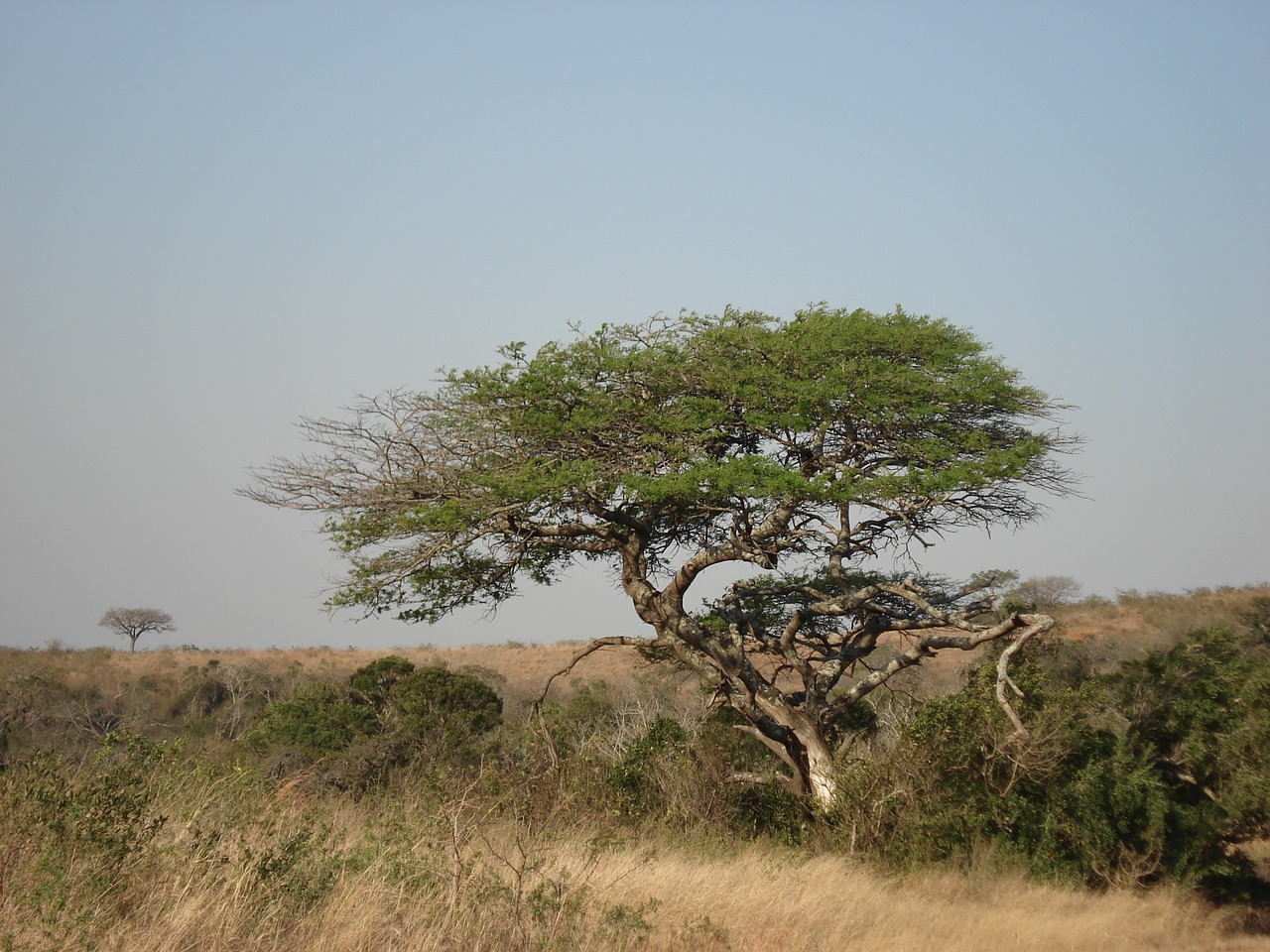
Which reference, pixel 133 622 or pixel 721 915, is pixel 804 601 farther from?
pixel 133 622

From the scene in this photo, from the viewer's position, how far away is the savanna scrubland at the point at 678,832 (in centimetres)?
668

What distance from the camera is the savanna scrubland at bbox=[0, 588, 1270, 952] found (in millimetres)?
6676

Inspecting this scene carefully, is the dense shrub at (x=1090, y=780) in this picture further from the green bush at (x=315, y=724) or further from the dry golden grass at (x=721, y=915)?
the green bush at (x=315, y=724)

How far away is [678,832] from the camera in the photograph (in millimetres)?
12602

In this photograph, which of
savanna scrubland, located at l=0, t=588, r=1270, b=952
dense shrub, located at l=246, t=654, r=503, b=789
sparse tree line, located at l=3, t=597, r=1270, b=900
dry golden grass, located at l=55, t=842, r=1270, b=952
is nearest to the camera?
dry golden grass, located at l=55, t=842, r=1270, b=952

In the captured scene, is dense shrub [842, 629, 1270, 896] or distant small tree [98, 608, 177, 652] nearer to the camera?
dense shrub [842, 629, 1270, 896]

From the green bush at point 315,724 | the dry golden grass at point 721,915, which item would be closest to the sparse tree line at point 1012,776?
the dry golden grass at point 721,915

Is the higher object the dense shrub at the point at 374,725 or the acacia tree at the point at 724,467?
the acacia tree at the point at 724,467

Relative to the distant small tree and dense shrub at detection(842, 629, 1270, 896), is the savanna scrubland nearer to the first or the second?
dense shrub at detection(842, 629, 1270, 896)

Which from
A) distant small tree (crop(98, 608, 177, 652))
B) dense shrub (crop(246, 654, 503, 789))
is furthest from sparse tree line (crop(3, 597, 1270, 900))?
distant small tree (crop(98, 608, 177, 652))

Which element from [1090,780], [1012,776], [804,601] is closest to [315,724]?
[804,601]

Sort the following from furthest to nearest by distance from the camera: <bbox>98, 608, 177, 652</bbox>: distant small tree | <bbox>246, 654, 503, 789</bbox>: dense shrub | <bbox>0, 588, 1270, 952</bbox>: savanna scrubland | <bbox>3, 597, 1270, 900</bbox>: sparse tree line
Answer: <bbox>98, 608, 177, 652</bbox>: distant small tree < <bbox>246, 654, 503, 789</bbox>: dense shrub < <bbox>3, 597, 1270, 900</bbox>: sparse tree line < <bbox>0, 588, 1270, 952</bbox>: savanna scrubland

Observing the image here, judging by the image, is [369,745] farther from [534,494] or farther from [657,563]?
[534,494]

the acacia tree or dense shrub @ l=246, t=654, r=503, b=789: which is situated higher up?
the acacia tree
